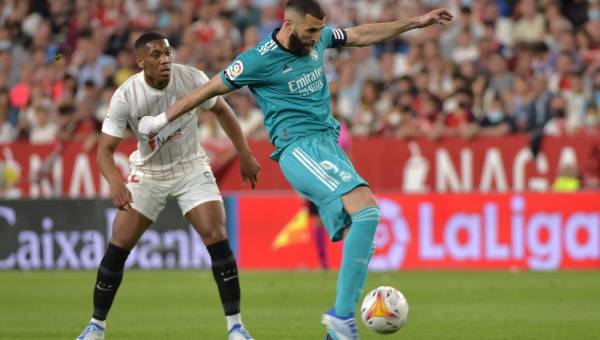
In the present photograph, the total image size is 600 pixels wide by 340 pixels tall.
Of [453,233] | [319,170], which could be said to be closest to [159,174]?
[319,170]

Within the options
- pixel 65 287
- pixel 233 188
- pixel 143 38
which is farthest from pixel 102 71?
pixel 143 38

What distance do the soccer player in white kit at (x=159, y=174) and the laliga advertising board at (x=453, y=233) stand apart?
8279mm

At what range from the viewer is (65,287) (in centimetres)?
1602

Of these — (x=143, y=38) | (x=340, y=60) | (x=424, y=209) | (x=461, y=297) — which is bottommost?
(x=461, y=297)

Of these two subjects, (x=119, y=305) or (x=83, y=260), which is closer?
(x=119, y=305)

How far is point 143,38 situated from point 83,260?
376 inches

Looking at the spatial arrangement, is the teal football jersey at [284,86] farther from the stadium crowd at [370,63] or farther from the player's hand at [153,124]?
the stadium crowd at [370,63]

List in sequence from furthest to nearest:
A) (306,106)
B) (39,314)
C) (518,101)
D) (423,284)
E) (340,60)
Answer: (340,60) < (518,101) < (423,284) < (39,314) < (306,106)

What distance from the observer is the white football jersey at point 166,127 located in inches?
379

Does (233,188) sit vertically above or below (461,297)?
above

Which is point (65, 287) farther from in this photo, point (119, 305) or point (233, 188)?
point (233, 188)

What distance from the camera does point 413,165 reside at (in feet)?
63.1

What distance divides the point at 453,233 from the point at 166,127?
8.93 metres

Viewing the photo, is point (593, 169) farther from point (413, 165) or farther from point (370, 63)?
point (370, 63)
